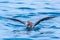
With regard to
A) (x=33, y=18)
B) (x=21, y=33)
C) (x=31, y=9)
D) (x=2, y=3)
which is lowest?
(x=21, y=33)

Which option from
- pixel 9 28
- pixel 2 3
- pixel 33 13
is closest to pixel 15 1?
pixel 2 3

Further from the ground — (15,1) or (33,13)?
(15,1)

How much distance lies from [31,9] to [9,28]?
4.40 metres

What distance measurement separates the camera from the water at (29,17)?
44.0ft

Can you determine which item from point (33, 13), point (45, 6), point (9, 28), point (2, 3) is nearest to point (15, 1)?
point (2, 3)

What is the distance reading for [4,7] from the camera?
19188 mm

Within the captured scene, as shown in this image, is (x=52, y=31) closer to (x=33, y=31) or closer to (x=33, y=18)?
(x=33, y=31)

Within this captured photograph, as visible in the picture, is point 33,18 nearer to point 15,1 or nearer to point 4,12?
point 4,12

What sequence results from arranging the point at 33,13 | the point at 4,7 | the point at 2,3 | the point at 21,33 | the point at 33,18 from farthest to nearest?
the point at 2,3
the point at 4,7
the point at 33,13
the point at 33,18
the point at 21,33

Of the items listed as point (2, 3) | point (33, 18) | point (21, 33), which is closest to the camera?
point (21, 33)

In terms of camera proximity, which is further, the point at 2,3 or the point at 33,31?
the point at 2,3

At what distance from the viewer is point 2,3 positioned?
805 inches

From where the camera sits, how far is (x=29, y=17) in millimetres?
16469

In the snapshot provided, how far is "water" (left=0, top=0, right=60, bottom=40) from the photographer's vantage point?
13.4 metres
